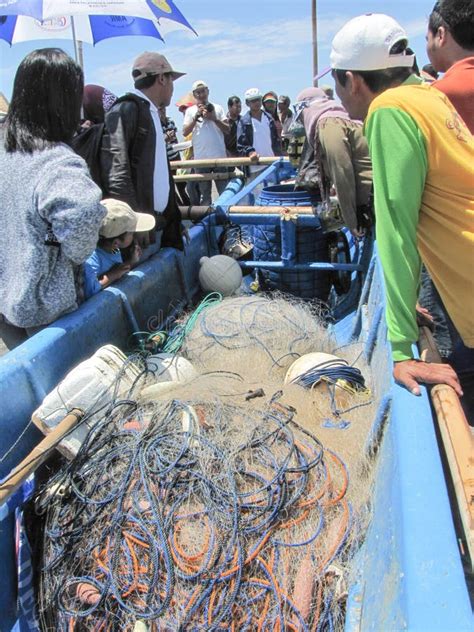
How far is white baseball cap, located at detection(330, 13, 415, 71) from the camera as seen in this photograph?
1.91m

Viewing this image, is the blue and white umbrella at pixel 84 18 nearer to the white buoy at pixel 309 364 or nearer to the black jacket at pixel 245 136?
the black jacket at pixel 245 136

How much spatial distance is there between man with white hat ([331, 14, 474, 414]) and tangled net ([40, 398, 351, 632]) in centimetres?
67

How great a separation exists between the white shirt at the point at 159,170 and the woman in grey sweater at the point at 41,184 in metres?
1.14

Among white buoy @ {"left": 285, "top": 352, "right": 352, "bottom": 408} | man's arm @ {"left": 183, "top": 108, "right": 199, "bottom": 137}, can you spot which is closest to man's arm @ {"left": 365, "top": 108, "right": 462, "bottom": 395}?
white buoy @ {"left": 285, "top": 352, "right": 352, "bottom": 408}

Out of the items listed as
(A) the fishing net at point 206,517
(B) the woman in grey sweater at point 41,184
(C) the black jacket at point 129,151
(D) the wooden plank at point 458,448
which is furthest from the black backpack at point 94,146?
(D) the wooden plank at point 458,448

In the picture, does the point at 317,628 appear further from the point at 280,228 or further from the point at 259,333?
the point at 280,228

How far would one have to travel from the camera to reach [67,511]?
2.17 m

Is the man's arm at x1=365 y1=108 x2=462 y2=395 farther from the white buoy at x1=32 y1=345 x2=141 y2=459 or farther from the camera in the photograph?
the camera

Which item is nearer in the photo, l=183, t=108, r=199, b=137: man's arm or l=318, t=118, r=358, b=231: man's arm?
l=318, t=118, r=358, b=231: man's arm

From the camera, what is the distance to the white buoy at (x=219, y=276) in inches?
174

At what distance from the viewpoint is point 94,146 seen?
357 cm

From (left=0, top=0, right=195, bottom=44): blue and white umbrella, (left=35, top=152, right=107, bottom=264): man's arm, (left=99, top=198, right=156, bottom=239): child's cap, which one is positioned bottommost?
(left=99, top=198, right=156, bottom=239): child's cap

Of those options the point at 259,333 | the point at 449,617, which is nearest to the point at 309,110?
the point at 259,333

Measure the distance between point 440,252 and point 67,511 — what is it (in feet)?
5.80
